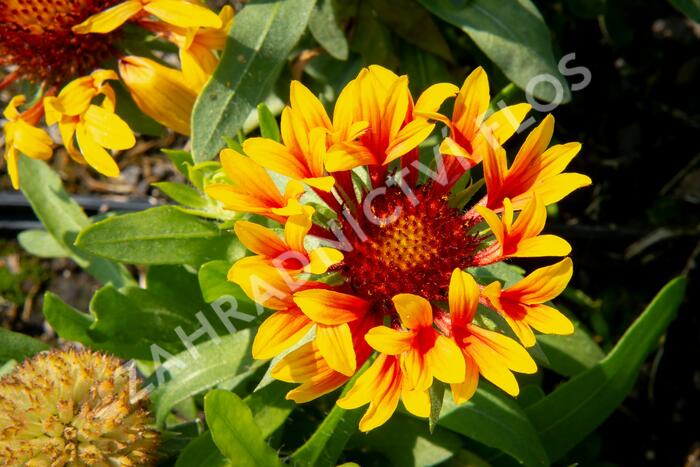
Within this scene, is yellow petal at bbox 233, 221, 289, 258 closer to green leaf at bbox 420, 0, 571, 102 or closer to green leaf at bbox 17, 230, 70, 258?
green leaf at bbox 420, 0, 571, 102

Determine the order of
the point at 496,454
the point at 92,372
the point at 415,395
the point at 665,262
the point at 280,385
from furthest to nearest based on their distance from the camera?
the point at 665,262 < the point at 496,454 < the point at 280,385 < the point at 92,372 < the point at 415,395

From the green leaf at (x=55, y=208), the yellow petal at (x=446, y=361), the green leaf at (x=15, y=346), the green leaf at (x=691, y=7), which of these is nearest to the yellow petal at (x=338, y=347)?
the yellow petal at (x=446, y=361)

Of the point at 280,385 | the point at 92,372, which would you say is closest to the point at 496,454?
the point at 280,385

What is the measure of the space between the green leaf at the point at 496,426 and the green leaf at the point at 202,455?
446mm

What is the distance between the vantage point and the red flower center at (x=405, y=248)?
4.71ft

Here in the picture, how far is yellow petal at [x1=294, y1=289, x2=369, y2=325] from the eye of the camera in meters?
1.20

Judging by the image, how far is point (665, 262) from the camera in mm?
2533

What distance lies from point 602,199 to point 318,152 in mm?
1586

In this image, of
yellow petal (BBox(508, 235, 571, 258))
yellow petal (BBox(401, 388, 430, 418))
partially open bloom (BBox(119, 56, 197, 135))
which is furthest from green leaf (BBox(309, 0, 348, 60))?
yellow petal (BBox(401, 388, 430, 418))

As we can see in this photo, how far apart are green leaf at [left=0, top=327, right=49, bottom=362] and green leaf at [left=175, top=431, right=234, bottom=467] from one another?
0.50 meters

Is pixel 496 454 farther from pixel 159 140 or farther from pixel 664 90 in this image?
pixel 159 140

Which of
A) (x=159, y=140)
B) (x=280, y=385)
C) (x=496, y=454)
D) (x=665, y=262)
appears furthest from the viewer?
(x=159, y=140)

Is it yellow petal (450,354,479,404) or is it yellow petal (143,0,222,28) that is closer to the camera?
yellow petal (450,354,479,404)

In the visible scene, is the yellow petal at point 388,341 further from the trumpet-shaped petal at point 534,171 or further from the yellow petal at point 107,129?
the yellow petal at point 107,129
